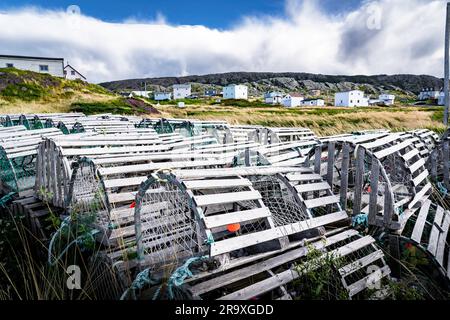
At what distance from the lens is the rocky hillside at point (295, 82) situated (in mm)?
125750

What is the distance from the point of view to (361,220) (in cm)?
373

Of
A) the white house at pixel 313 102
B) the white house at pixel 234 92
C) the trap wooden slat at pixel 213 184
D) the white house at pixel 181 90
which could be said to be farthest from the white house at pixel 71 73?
the trap wooden slat at pixel 213 184

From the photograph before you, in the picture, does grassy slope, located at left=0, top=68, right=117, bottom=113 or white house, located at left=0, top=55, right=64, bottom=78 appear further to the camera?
white house, located at left=0, top=55, right=64, bottom=78

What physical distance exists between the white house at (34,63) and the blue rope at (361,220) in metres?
49.0

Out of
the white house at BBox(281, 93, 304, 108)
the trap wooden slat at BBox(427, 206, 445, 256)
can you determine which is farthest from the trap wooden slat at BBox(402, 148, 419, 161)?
the white house at BBox(281, 93, 304, 108)

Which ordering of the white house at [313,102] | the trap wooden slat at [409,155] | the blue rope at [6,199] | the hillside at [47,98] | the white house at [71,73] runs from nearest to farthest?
1. the blue rope at [6,199]
2. the trap wooden slat at [409,155]
3. the hillside at [47,98]
4. the white house at [71,73]
5. the white house at [313,102]

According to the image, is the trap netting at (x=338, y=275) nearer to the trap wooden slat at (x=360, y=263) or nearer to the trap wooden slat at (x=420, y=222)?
the trap wooden slat at (x=360, y=263)

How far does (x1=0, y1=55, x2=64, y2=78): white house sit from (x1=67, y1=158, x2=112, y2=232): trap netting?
1839 inches

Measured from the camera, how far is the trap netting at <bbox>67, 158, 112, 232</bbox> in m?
3.41

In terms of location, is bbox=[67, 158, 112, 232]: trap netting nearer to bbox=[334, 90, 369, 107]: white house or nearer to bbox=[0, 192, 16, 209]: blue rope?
bbox=[0, 192, 16, 209]: blue rope

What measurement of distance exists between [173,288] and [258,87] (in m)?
137
